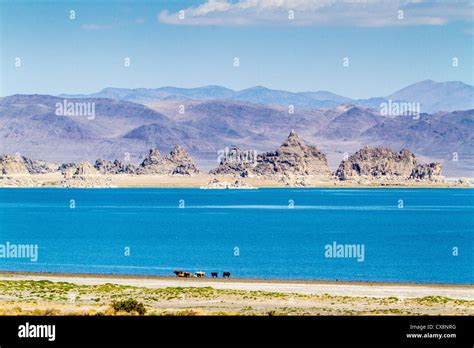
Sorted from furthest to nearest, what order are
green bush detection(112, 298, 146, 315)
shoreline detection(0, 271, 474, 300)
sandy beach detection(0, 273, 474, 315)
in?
shoreline detection(0, 271, 474, 300), sandy beach detection(0, 273, 474, 315), green bush detection(112, 298, 146, 315)

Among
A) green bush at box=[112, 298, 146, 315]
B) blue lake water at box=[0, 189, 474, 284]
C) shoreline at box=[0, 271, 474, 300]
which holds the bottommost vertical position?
blue lake water at box=[0, 189, 474, 284]

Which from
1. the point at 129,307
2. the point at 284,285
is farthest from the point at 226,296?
the point at 129,307

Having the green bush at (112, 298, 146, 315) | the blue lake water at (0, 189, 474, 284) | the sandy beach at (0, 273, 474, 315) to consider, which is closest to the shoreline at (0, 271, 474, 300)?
the sandy beach at (0, 273, 474, 315)

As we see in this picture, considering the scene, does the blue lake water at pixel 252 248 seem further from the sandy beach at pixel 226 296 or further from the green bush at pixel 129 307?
the green bush at pixel 129 307

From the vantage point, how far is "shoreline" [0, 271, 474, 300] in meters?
61.0

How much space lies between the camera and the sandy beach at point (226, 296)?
157 feet

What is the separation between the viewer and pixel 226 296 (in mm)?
56219

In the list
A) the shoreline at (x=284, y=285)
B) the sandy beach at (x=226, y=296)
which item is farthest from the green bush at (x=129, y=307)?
the shoreline at (x=284, y=285)

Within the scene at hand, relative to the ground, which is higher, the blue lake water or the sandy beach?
the sandy beach

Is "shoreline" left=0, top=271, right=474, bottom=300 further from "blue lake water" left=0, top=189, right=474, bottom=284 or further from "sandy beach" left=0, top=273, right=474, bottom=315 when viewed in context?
"blue lake water" left=0, top=189, right=474, bottom=284
